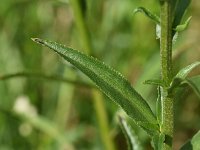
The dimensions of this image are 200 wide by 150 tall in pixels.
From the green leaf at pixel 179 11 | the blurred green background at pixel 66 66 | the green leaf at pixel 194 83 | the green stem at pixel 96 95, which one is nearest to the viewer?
the green leaf at pixel 194 83

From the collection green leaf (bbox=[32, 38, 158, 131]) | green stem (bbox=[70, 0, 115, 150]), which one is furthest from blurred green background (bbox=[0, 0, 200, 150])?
green leaf (bbox=[32, 38, 158, 131])

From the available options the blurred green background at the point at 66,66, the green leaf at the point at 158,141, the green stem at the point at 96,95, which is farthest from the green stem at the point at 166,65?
the blurred green background at the point at 66,66

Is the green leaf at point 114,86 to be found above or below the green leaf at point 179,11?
below

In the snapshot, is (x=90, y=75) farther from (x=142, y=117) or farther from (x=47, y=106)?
(x=47, y=106)

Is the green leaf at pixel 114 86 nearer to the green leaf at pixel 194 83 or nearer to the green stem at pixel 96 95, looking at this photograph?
the green leaf at pixel 194 83

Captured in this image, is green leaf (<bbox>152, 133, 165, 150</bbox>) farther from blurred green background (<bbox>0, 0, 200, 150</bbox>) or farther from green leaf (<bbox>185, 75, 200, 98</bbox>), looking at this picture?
blurred green background (<bbox>0, 0, 200, 150</bbox>)
